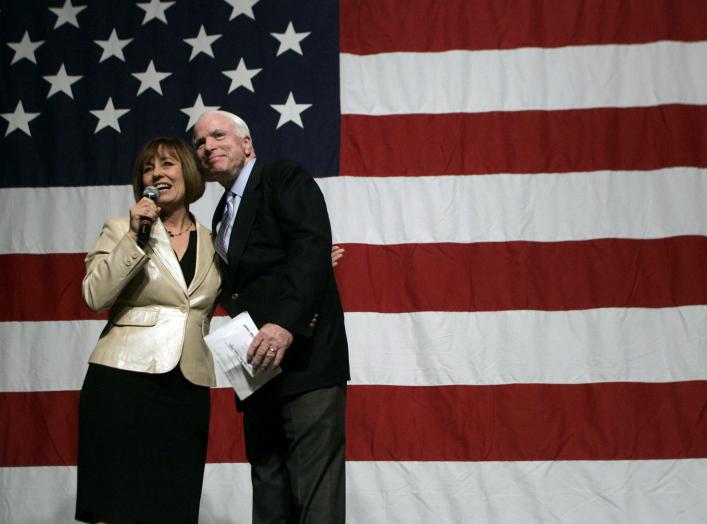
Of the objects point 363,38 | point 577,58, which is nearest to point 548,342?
point 577,58

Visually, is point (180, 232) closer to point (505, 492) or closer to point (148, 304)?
point (148, 304)

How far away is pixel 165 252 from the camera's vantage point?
189cm

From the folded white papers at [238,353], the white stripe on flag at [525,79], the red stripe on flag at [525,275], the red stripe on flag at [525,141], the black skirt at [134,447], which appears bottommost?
the black skirt at [134,447]

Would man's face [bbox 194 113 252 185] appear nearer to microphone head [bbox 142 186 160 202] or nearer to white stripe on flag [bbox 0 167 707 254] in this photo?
microphone head [bbox 142 186 160 202]

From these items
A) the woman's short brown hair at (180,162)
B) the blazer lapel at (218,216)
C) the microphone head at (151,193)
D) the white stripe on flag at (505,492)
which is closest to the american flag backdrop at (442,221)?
the white stripe on flag at (505,492)

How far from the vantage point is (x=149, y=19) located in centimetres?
332

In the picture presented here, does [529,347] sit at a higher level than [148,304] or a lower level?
lower

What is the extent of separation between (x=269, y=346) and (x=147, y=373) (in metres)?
0.31

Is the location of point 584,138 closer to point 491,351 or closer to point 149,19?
point 491,351

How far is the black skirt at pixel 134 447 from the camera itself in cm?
176

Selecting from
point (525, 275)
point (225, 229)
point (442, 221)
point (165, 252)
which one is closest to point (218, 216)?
point (225, 229)

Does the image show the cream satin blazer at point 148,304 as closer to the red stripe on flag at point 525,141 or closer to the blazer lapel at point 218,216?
the blazer lapel at point 218,216

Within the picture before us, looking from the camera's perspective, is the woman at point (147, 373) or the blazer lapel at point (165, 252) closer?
the woman at point (147, 373)

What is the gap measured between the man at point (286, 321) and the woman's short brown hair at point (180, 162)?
1.5 inches
